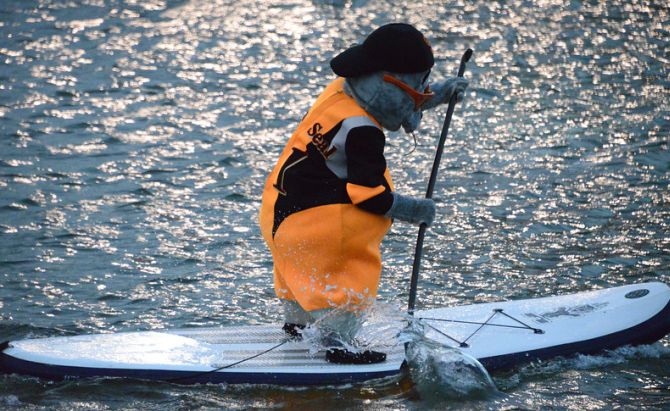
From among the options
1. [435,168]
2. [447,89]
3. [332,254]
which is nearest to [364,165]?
[332,254]

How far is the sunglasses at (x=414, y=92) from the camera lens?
459 centimetres

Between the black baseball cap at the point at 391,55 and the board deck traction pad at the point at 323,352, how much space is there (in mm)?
1334

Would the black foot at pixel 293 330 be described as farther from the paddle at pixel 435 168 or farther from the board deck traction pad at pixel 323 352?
the paddle at pixel 435 168

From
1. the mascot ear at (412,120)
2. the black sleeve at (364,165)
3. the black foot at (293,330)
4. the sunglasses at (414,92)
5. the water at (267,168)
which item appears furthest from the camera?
the water at (267,168)

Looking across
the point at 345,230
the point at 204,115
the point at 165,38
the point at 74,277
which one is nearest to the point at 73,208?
the point at 74,277

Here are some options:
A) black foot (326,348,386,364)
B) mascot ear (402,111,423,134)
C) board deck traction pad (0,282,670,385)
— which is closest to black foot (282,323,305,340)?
board deck traction pad (0,282,670,385)

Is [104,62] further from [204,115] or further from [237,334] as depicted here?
[237,334]

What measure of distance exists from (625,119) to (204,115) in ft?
11.8

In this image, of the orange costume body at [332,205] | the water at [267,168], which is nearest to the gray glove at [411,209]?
the orange costume body at [332,205]

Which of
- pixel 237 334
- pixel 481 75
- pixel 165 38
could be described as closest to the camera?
pixel 237 334

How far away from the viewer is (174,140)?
8.73m

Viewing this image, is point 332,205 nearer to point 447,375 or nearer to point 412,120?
point 412,120

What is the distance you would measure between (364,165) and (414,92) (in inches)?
16.7

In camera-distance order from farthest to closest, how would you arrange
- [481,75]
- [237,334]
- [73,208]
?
[481,75] < [73,208] < [237,334]
